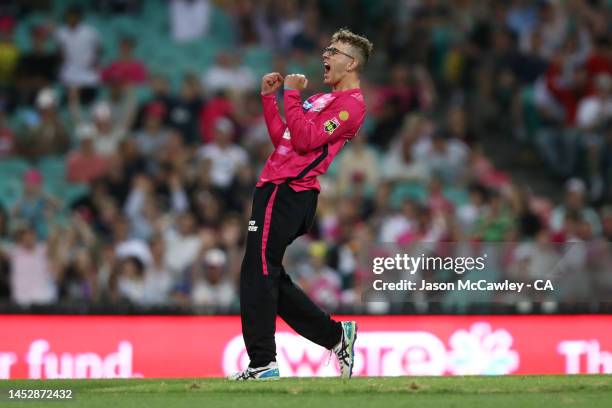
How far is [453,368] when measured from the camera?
12352mm

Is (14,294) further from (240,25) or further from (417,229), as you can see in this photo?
(240,25)

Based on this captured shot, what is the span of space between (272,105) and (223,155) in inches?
312

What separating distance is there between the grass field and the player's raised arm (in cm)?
151

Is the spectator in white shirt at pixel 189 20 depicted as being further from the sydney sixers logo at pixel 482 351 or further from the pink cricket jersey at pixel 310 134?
the pink cricket jersey at pixel 310 134

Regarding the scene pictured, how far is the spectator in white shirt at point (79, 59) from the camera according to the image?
18594mm

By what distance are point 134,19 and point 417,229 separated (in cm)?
619

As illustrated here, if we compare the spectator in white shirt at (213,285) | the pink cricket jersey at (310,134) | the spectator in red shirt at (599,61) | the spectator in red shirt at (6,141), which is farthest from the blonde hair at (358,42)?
the spectator in red shirt at (599,61)

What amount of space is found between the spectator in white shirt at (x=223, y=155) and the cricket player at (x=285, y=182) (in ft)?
24.5

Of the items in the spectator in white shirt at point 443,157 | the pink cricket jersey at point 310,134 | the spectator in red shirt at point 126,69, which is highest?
the spectator in red shirt at point 126,69

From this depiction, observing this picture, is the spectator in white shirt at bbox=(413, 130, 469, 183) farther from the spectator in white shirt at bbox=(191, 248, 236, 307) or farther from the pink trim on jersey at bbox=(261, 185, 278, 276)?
the pink trim on jersey at bbox=(261, 185, 278, 276)

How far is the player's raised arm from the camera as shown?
8953mm

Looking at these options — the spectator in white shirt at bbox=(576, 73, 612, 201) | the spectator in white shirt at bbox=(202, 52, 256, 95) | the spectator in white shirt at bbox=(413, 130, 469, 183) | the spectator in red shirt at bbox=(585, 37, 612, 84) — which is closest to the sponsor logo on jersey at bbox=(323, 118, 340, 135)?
the spectator in white shirt at bbox=(413, 130, 469, 183)

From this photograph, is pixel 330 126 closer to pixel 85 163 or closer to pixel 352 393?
pixel 352 393

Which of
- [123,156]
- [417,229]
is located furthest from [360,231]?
[123,156]
